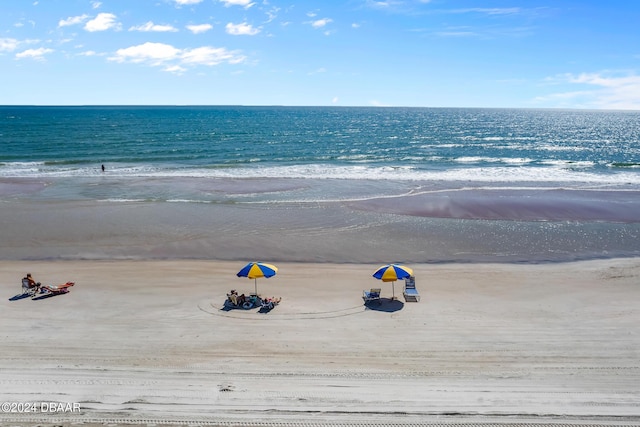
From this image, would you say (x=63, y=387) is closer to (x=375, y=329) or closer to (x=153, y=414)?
(x=153, y=414)

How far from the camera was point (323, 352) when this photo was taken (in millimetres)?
12445

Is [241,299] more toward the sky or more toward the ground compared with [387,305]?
more toward the sky

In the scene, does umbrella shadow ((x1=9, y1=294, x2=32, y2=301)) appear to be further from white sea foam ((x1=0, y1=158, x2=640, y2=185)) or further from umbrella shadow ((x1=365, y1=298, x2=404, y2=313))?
white sea foam ((x1=0, y1=158, x2=640, y2=185))

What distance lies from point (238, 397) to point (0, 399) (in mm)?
5142

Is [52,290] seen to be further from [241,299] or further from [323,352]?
[323,352]

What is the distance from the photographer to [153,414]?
9.80m

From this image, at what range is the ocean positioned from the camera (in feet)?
74.4

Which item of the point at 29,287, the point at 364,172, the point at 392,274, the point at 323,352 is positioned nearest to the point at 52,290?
the point at 29,287

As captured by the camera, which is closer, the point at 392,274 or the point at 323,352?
the point at 323,352

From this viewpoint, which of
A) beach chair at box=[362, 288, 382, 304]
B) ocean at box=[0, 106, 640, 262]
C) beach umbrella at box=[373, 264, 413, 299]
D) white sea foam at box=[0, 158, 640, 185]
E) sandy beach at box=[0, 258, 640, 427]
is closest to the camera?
sandy beach at box=[0, 258, 640, 427]

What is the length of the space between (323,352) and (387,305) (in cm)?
395

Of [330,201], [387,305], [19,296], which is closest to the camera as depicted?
[387,305]

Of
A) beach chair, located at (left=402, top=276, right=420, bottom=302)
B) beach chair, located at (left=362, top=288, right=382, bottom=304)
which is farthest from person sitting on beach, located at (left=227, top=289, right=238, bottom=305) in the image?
beach chair, located at (left=402, top=276, right=420, bottom=302)

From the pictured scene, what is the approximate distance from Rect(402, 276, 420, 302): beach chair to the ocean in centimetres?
436
